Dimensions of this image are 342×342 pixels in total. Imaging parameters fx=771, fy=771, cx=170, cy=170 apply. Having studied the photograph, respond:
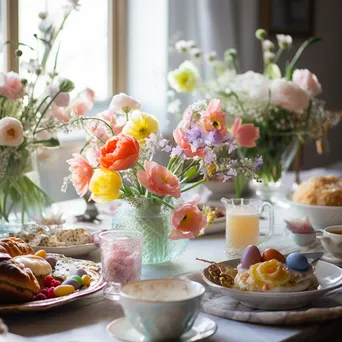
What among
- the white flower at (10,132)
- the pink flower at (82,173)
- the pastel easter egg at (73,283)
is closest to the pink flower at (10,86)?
the white flower at (10,132)

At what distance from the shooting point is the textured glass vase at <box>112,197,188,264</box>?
162 centimetres

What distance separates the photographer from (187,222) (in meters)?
1.52

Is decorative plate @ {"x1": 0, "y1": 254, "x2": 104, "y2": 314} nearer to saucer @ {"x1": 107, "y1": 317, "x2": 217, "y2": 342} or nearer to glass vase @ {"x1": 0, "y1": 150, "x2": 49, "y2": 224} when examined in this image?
saucer @ {"x1": 107, "y1": 317, "x2": 217, "y2": 342}

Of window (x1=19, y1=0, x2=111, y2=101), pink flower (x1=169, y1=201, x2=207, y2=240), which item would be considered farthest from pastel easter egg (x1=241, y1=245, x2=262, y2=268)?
window (x1=19, y1=0, x2=111, y2=101)

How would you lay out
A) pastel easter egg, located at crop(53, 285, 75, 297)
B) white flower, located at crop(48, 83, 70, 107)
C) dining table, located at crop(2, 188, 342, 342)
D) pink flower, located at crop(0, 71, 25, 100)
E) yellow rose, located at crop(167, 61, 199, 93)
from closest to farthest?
1. dining table, located at crop(2, 188, 342, 342)
2. pastel easter egg, located at crop(53, 285, 75, 297)
3. pink flower, located at crop(0, 71, 25, 100)
4. white flower, located at crop(48, 83, 70, 107)
5. yellow rose, located at crop(167, 61, 199, 93)

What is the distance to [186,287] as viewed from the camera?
4.06 ft

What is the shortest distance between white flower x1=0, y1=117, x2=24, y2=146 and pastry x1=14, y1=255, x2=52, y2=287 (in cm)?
42

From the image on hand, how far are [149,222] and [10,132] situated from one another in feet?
1.32

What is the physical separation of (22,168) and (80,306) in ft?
2.10

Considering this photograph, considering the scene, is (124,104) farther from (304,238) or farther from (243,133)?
(304,238)

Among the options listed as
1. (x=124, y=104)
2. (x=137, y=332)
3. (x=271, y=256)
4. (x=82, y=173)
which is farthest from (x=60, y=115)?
(x=137, y=332)

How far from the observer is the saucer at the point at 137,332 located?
1174mm

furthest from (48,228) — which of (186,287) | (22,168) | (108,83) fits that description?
(108,83)

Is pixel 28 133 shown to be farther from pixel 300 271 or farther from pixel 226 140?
pixel 300 271
